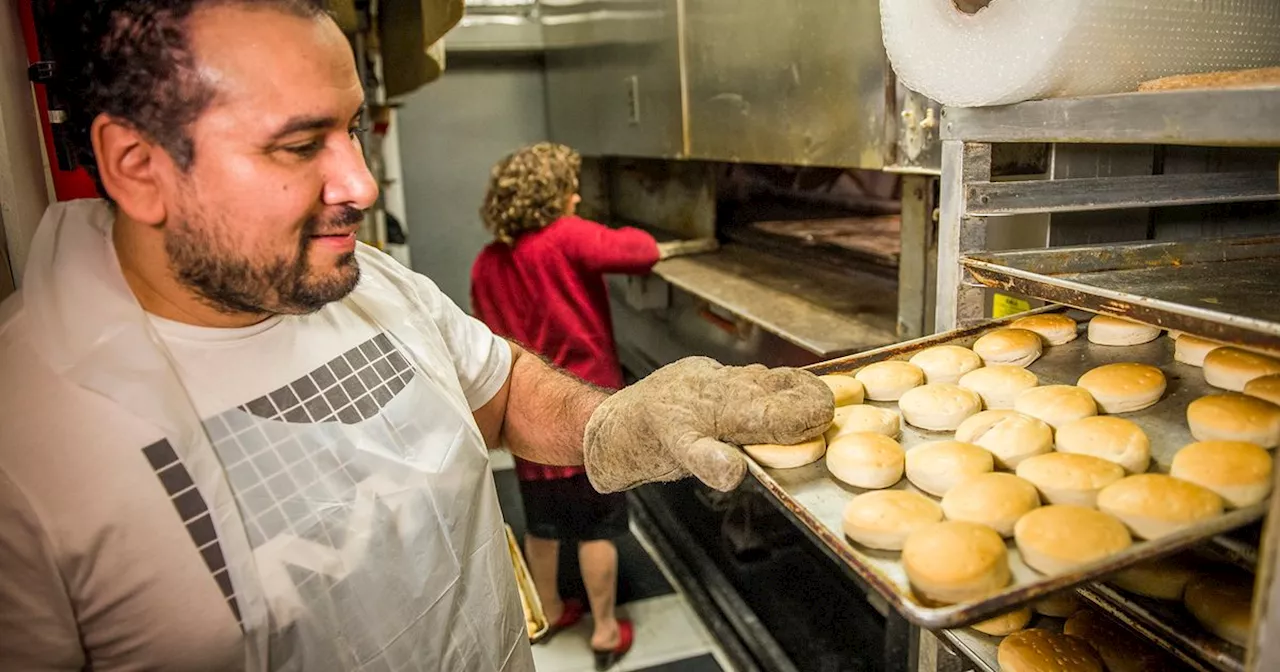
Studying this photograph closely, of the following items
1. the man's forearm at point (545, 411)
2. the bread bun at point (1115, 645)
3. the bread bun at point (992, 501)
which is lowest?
the bread bun at point (1115, 645)

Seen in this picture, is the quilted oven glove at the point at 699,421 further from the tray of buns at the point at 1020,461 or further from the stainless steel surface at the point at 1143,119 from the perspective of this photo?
the stainless steel surface at the point at 1143,119

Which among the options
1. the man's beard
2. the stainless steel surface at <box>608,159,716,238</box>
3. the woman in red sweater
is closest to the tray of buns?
the man's beard

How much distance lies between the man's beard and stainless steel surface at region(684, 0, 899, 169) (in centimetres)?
126

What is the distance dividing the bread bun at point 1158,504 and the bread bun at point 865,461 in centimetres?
25

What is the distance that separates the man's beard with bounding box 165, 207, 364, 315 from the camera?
40.4 inches

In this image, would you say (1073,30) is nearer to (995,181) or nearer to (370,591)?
(995,181)

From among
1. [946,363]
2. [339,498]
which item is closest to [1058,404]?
[946,363]

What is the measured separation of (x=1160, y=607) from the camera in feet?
3.40

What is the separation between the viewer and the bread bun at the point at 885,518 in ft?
2.99

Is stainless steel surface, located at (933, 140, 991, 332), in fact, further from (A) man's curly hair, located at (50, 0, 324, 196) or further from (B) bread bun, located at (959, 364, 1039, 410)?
(A) man's curly hair, located at (50, 0, 324, 196)

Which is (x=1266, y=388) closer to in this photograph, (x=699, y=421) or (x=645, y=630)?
(x=699, y=421)

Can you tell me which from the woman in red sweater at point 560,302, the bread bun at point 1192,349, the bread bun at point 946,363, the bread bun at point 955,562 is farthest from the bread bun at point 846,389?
the woman in red sweater at point 560,302

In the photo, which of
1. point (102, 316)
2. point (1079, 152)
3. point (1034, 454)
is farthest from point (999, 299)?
point (102, 316)

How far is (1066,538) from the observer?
0.83 meters
